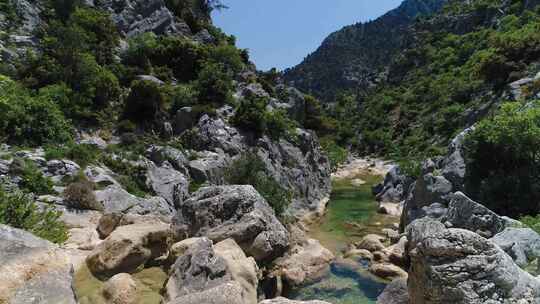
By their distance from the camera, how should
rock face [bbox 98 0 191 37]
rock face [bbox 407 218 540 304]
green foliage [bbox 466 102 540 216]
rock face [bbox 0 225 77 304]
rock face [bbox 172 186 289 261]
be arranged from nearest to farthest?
rock face [bbox 0 225 77 304]
rock face [bbox 407 218 540 304]
rock face [bbox 172 186 289 261]
green foliage [bbox 466 102 540 216]
rock face [bbox 98 0 191 37]

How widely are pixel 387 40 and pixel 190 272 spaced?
195940mm

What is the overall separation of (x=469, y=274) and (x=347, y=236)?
72.8ft

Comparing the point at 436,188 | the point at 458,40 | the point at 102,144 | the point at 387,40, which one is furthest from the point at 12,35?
the point at 387,40

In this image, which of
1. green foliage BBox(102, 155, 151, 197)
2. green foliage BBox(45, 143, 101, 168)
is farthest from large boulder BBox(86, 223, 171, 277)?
green foliage BBox(45, 143, 101, 168)

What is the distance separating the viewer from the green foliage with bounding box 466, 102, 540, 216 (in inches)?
872

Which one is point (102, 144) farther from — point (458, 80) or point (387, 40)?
point (387, 40)

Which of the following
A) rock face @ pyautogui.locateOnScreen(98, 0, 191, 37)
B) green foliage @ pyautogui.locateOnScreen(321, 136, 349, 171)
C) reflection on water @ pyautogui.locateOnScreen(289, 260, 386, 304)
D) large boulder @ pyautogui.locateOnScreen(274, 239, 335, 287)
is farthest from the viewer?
green foliage @ pyautogui.locateOnScreen(321, 136, 349, 171)

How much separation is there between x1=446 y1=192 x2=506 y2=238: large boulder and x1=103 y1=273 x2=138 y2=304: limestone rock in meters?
14.0

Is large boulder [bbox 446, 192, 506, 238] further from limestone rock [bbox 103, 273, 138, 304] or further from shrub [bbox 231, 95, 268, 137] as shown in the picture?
shrub [bbox 231, 95, 268, 137]

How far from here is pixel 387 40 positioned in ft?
626

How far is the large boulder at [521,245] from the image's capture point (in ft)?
42.1

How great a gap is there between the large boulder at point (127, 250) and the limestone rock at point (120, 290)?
103 cm

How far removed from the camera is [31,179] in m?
21.2

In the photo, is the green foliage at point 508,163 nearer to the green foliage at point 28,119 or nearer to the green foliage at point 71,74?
the green foliage at point 28,119
